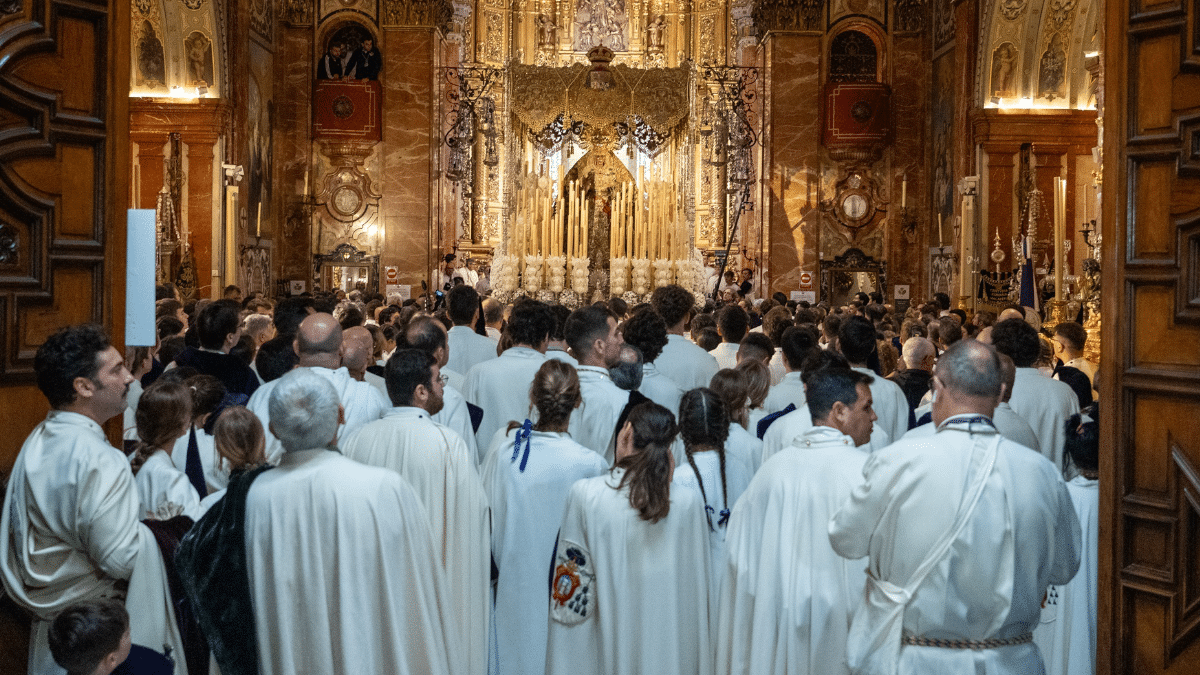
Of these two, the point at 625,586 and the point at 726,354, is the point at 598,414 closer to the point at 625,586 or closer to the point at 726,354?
the point at 625,586

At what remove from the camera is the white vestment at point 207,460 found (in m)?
5.94

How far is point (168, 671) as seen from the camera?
443 centimetres

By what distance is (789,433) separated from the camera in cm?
595

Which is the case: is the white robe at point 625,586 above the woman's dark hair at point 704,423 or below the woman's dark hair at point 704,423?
below

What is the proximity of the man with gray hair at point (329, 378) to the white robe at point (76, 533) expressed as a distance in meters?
1.76

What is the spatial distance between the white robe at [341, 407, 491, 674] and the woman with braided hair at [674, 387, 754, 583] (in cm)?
93

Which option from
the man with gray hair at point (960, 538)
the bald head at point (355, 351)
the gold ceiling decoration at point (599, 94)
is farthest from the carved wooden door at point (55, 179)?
the gold ceiling decoration at point (599, 94)

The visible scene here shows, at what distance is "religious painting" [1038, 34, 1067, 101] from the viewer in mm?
21250

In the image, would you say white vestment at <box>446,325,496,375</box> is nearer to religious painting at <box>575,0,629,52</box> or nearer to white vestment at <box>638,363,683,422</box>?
white vestment at <box>638,363,683,422</box>

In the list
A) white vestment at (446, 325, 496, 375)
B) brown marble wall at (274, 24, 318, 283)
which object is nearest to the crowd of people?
white vestment at (446, 325, 496, 375)

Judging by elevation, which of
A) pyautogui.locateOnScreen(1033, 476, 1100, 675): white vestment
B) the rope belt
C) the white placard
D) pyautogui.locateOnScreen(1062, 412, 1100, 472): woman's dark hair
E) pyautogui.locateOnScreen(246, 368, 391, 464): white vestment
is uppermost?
the white placard

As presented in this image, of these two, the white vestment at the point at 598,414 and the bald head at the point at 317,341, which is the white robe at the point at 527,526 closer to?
the white vestment at the point at 598,414

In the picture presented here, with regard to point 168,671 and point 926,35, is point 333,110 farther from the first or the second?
point 168,671

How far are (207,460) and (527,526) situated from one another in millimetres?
1598
